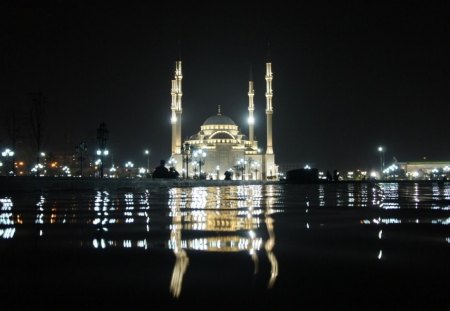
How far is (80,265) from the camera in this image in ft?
17.7

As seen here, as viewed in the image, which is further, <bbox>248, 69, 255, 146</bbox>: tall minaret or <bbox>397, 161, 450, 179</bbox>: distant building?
<bbox>397, 161, 450, 179</bbox>: distant building

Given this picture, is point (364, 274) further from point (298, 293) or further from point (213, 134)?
point (213, 134)

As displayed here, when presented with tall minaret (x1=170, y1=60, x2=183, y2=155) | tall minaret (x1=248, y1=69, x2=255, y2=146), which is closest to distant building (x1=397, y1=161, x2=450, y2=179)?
tall minaret (x1=248, y1=69, x2=255, y2=146)

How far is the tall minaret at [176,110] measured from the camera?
415 feet

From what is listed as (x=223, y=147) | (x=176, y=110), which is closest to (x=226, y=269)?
(x=176, y=110)

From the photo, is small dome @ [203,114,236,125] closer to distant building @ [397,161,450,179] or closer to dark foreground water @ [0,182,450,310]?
distant building @ [397,161,450,179]

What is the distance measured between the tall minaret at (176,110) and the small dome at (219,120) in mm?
26857

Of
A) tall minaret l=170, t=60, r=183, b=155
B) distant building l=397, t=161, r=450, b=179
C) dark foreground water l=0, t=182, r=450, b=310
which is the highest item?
tall minaret l=170, t=60, r=183, b=155

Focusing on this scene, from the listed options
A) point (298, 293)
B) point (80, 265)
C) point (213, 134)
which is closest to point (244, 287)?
point (298, 293)

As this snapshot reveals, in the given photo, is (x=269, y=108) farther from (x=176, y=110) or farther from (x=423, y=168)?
(x=423, y=168)

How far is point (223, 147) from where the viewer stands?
14212cm

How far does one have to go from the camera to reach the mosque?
128500 mm

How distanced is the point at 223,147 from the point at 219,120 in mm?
15825

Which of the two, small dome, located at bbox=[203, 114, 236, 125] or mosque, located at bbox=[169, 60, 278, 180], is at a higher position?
small dome, located at bbox=[203, 114, 236, 125]
